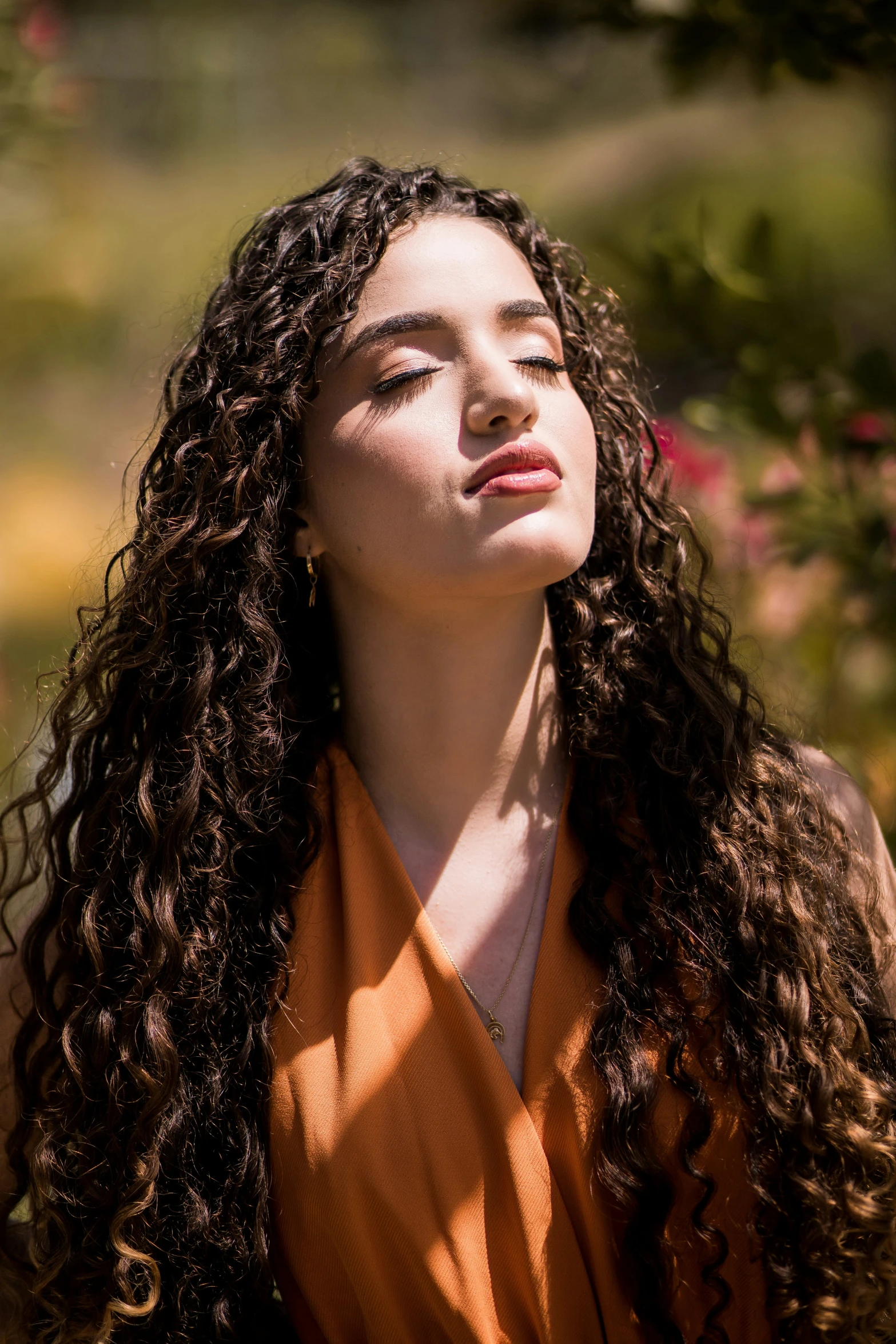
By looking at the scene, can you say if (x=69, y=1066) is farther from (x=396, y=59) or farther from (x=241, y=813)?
(x=396, y=59)

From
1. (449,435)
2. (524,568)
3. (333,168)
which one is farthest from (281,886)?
(333,168)

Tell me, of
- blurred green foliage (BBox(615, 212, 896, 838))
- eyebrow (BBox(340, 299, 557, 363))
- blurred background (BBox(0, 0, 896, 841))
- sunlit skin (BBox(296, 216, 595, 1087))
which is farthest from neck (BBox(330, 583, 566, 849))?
blurred background (BBox(0, 0, 896, 841))

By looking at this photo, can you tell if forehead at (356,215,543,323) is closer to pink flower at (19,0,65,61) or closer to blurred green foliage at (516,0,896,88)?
blurred green foliage at (516,0,896,88)

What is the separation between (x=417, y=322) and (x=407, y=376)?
0.27 feet

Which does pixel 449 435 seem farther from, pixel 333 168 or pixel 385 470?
pixel 333 168

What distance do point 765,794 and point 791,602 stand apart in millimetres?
1484

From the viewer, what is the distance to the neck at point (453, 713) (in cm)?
189

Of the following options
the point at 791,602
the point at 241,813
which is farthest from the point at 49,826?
the point at 791,602

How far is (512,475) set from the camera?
1713mm

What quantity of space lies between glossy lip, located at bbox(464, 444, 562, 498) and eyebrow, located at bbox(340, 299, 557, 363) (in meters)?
0.22

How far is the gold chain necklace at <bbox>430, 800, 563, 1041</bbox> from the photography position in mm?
1782

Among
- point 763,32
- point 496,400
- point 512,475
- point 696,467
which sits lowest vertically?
point 512,475

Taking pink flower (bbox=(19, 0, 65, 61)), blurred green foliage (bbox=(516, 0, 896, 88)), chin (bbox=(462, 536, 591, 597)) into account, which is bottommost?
chin (bbox=(462, 536, 591, 597))

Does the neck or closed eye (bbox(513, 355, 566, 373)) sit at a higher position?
closed eye (bbox(513, 355, 566, 373))
